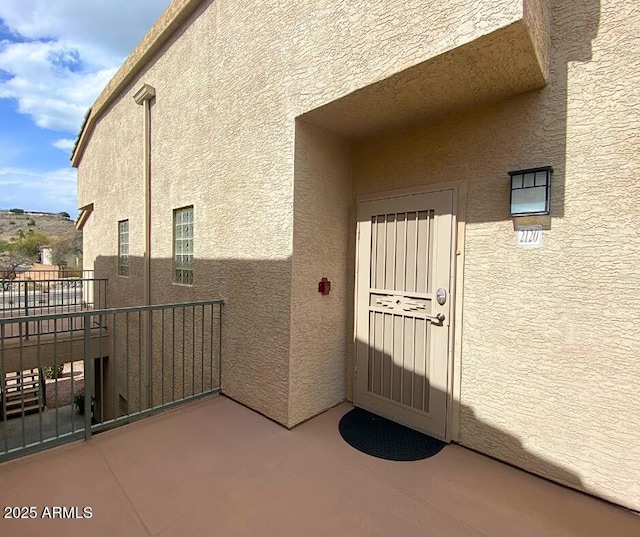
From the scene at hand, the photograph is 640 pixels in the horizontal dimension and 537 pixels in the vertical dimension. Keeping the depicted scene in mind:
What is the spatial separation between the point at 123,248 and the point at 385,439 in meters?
7.02

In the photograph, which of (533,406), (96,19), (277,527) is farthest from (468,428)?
(96,19)

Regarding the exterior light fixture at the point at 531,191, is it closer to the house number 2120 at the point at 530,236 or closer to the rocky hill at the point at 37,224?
the house number 2120 at the point at 530,236

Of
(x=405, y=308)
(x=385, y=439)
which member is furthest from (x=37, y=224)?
(x=385, y=439)

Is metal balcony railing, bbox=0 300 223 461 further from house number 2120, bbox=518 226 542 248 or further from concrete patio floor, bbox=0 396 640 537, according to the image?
house number 2120, bbox=518 226 542 248

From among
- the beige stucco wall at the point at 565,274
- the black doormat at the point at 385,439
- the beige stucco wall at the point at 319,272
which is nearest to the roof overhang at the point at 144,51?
the beige stucco wall at the point at 319,272

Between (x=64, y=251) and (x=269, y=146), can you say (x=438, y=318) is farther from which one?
(x=64, y=251)

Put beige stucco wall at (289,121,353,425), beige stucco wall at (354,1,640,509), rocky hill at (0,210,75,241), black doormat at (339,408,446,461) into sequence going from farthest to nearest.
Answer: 1. rocky hill at (0,210,75,241)
2. beige stucco wall at (289,121,353,425)
3. black doormat at (339,408,446,461)
4. beige stucco wall at (354,1,640,509)

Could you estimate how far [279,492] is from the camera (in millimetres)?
2270

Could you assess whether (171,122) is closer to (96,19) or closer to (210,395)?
(210,395)

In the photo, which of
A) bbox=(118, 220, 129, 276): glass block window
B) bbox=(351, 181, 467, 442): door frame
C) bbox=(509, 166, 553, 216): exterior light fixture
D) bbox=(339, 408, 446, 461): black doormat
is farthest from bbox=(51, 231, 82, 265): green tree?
bbox=(509, 166, 553, 216): exterior light fixture

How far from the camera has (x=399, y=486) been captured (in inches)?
91.7

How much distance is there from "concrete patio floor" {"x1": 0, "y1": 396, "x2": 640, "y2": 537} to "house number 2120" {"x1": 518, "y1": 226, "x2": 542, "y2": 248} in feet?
5.89

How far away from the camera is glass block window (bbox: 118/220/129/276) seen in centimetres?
708

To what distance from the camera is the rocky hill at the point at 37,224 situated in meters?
46.0
